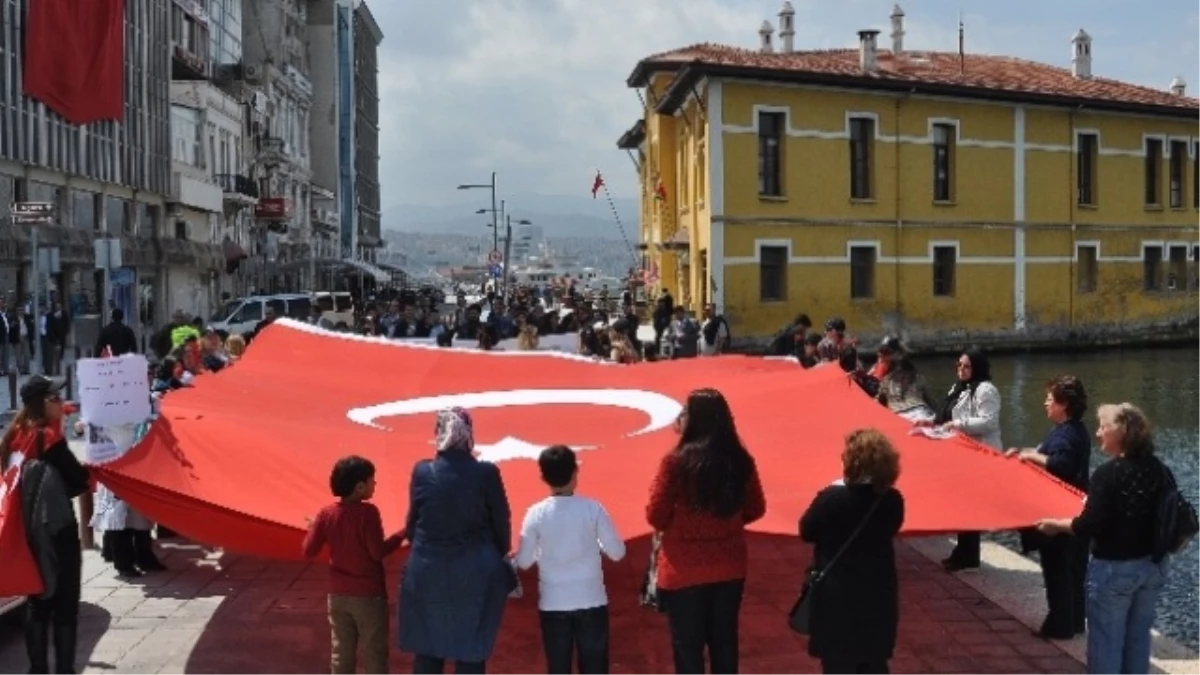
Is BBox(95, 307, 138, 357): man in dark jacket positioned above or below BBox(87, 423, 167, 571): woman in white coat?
above

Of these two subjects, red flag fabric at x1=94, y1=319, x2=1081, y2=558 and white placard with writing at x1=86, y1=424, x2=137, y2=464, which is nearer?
red flag fabric at x1=94, y1=319, x2=1081, y2=558

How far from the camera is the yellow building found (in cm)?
3831

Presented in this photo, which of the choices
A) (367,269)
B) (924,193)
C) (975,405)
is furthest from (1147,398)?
(367,269)

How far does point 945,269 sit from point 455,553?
124 ft

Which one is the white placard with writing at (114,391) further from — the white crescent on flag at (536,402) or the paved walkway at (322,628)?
the white crescent on flag at (536,402)

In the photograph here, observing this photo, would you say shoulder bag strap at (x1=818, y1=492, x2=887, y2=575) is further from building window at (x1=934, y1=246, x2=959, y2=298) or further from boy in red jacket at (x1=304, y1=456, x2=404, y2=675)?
building window at (x1=934, y1=246, x2=959, y2=298)

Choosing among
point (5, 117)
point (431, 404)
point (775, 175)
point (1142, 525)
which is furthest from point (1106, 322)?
point (1142, 525)

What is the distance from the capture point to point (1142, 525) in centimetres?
668

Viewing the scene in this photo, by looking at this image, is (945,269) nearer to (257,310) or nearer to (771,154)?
(771,154)

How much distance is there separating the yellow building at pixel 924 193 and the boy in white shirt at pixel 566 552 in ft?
103

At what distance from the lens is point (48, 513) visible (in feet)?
23.9

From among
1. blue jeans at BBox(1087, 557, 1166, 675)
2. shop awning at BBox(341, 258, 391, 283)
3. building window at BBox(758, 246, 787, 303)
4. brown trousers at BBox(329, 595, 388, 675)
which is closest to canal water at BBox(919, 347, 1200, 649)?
blue jeans at BBox(1087, 557, 1166, 675)

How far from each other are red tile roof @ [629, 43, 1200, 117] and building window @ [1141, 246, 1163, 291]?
4773 millimetres

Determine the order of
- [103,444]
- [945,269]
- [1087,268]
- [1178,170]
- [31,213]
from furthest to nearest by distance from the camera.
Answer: [1178,170]
[1087,268]
[945,269]
[31,213]
[103,444]
